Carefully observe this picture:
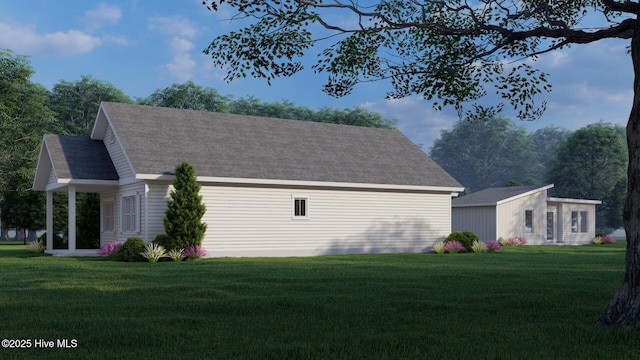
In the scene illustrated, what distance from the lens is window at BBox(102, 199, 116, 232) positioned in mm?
31938

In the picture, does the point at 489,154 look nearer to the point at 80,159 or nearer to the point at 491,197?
the point at 491,197

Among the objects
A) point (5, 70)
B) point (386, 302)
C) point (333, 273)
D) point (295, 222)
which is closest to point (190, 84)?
point (5, 70)

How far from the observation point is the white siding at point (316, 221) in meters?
27.7

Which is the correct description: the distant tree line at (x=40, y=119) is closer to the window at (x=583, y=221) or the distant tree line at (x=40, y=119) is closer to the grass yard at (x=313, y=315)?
the grass yard at (x=313, y=315)

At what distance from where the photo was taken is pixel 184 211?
83.8ft

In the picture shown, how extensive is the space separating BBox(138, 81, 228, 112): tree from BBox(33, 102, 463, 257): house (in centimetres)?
3472

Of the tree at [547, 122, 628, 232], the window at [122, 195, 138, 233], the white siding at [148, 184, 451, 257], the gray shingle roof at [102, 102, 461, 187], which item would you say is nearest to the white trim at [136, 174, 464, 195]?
the gray shingle roof at [102, 102, 461, 187]

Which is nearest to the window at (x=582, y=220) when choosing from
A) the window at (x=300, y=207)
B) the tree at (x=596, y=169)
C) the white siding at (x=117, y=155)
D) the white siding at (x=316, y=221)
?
the white siding at (x=316, y=221)

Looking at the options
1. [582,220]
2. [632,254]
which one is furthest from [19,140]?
[632,254]

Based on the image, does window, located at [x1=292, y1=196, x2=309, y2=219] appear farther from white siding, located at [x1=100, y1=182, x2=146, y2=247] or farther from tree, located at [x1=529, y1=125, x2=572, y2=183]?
tree, located at [x1=529, y1=125, x2=572, y2=183]

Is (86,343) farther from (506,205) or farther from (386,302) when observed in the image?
(506,205)

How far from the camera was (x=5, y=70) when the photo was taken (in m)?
50.6

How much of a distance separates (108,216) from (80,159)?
3814mm

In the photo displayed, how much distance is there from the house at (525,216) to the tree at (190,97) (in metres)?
31.7
